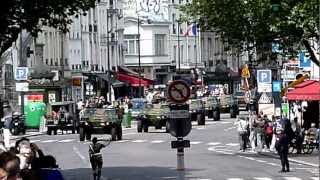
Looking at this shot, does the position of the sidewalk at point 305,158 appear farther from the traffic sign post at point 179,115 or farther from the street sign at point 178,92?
the street sign at point 178,92

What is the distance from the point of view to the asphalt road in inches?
1161

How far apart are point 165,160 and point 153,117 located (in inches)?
911

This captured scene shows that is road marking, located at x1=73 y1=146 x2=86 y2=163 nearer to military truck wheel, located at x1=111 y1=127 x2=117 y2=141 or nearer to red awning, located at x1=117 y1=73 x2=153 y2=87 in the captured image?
military truck wheel, located at x1=111 y1=127 x2=117 y2=141

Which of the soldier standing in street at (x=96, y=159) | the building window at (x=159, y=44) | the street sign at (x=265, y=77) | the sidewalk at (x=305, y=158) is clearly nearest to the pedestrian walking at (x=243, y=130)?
the sidewalk at (x=305, y=158)

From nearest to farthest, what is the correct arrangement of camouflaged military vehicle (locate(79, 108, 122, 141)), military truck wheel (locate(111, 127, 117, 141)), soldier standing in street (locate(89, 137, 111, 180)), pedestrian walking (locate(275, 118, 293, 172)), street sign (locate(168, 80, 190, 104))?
street sign (locate(168, 80, 190, 104)), soldier standing in street (locate(89, 137, 111, 180)), pedestrian walking (locate(275, 118, 293, 172)), camouflaged military vehicle (locate(79, 108, 122, 141)), military truck wheel (locate(111, 127, 117, 141))

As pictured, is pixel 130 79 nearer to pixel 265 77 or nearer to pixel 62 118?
pixel 62 118

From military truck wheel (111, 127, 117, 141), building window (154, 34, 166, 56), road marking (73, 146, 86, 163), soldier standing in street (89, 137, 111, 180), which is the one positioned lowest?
road marking (73, 146, 86, 163)

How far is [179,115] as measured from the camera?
21.6 meters

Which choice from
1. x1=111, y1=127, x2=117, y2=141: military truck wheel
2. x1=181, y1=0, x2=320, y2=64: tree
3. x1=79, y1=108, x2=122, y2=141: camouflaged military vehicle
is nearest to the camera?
x1=181, y1=0, x2=320, y2=64: tree

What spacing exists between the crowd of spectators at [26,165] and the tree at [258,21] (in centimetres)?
1748

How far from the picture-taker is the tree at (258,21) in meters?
33.4

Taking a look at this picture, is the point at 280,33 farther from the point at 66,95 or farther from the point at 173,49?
the point at 173,49

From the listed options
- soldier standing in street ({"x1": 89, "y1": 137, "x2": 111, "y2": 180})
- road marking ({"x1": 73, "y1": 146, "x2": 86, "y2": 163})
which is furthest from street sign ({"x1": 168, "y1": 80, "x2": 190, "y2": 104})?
road marking ({"x1": 73, "y1": 146, "x2": 86, "y2": 163})

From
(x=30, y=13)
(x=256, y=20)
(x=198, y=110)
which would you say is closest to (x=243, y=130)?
(x=256, y=20)
